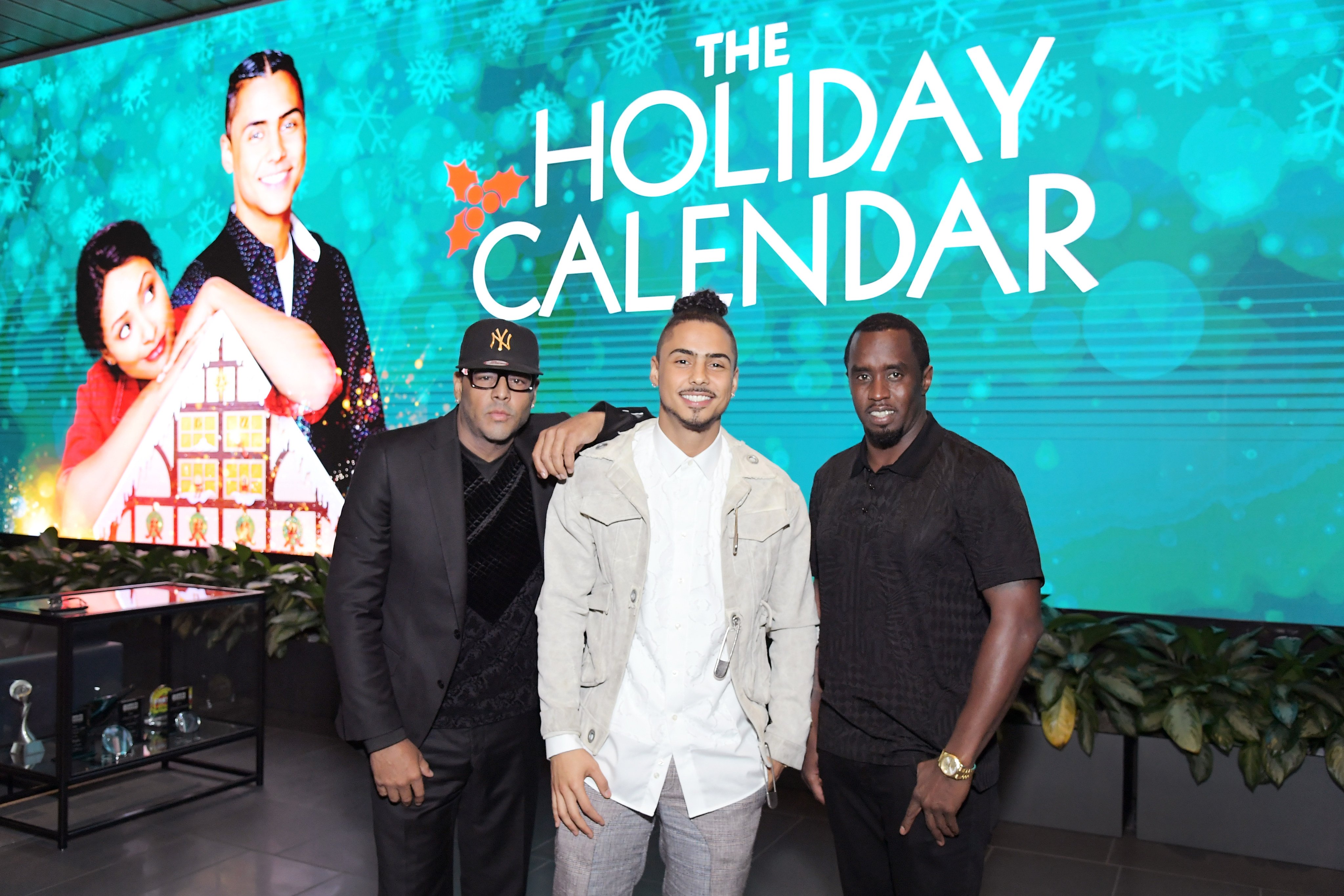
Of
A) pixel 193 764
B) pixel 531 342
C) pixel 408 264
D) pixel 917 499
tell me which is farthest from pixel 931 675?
pixel 408 264

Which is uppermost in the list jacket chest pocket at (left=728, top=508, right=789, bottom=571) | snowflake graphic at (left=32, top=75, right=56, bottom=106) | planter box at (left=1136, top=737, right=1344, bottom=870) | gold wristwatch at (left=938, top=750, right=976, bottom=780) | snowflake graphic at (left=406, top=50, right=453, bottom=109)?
snowflake graphic at (left=32, top=75, right=56, bottom=106)

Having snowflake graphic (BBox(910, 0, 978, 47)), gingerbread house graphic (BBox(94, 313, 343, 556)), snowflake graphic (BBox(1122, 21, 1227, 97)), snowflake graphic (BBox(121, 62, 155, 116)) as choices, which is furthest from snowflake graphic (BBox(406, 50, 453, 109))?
snowflake graphic (BBox(1122, 21, 1227, 97))

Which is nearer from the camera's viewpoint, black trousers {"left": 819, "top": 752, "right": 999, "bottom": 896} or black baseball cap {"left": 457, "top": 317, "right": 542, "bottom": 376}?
black trousers {"left": 819, "top": 752, "right": 999, "bottom": 896}

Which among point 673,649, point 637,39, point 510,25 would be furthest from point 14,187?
point 673,649

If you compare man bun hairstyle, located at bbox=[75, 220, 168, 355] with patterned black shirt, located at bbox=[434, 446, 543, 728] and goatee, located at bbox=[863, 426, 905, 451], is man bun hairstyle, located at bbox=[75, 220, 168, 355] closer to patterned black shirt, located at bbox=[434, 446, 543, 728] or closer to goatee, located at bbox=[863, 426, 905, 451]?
patterned black shirt, located at bbox=[434, 446, 543, 728]

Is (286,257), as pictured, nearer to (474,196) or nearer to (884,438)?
(474,196)

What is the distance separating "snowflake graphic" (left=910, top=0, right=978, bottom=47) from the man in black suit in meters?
3.07

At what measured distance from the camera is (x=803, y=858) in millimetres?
3436

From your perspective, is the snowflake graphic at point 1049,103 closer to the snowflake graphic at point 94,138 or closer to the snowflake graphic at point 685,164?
the snowflake graphic at point 685,164

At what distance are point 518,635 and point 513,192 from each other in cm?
361

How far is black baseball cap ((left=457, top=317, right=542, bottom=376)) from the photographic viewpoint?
2.06 meters

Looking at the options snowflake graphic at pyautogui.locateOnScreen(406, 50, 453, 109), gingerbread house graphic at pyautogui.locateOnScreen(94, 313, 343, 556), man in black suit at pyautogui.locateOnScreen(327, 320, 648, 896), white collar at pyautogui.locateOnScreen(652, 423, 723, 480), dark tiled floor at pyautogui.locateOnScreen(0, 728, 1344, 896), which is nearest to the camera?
white collar at pyautogui.locateOnScreen(652, 423, 723, 480)

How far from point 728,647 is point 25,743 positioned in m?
3.30

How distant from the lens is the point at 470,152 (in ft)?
17.6
